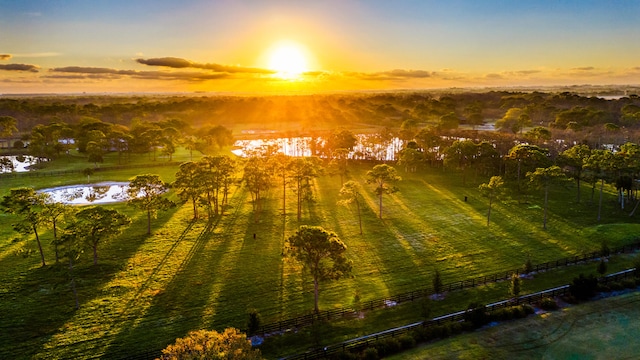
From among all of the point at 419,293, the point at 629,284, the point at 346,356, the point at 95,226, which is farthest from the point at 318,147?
the point at 346,356

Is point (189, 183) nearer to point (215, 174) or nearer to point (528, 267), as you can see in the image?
point (215, 174)

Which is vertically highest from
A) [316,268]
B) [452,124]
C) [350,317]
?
[452,124]

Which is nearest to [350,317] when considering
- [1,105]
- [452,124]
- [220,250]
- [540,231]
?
[220,250]

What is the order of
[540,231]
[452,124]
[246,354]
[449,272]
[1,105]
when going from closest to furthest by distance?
1. [246,354]
2. [449,272]
3. [540,231]
4. [452,124]
5. [1,105]

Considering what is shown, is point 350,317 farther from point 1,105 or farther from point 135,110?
point 1,105

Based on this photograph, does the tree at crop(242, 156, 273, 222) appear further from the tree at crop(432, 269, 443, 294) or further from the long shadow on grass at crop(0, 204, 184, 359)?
the tree at crop(432, 269, 443, 294)

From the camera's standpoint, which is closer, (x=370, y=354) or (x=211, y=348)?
(x=211, y=348)

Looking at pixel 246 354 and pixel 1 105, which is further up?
pixel 1 105

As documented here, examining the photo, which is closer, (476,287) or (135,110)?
(476,287)
